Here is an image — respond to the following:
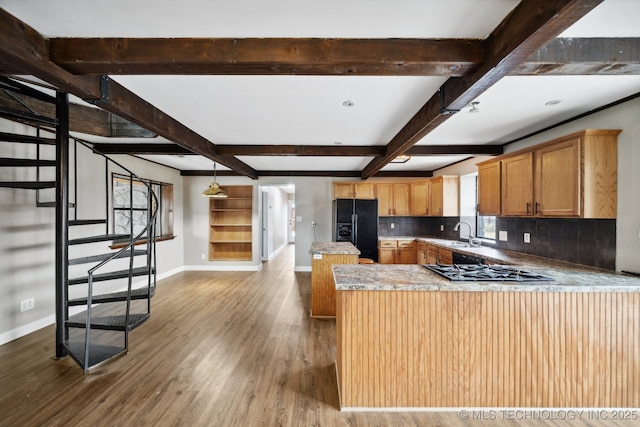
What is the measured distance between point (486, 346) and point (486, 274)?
21.0 inches

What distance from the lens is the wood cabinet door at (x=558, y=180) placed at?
8.18 feet

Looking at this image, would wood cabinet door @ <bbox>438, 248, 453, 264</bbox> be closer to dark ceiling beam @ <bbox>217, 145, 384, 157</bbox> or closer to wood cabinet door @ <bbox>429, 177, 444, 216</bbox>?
wood cabinet door @ <bbox>429, 177, 444, 216</bbox>

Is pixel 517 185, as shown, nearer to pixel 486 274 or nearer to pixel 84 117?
pixel 486 274

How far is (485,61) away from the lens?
1.59 metres

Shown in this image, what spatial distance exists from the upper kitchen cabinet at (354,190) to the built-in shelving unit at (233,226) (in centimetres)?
222

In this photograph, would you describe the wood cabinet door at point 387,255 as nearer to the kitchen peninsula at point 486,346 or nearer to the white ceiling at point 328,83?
the white ceiling at point 328,83

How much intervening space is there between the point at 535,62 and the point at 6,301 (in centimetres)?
520

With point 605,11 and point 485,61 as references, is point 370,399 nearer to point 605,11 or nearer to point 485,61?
point 485,61

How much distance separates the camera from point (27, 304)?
3.16 metres

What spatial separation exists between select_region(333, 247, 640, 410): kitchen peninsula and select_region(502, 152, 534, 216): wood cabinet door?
1.28m

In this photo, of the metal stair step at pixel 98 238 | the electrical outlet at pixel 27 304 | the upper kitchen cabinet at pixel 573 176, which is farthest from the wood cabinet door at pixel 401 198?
the electrical outlet at pixel 27 304

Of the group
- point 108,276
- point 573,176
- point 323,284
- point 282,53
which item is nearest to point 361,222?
point 323,284

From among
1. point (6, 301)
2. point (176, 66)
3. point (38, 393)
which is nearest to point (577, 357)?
point (176, 66)

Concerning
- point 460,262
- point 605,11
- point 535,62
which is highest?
point 605,11
